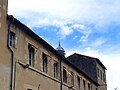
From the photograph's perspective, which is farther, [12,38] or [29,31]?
[29,31]

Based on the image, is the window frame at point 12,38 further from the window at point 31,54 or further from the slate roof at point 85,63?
the slate roof at point 85,63

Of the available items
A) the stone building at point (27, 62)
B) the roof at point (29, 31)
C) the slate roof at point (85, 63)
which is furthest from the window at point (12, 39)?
the slate roof at point (85, 63)

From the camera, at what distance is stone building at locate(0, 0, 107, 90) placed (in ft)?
60.4

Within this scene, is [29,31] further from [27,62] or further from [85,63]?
[85,63]

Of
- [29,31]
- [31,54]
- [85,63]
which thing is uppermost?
[85,63]

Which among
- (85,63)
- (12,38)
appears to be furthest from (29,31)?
(85,63)

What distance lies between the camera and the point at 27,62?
833 inches

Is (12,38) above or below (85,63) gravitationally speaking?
below

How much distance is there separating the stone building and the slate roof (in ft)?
47.5

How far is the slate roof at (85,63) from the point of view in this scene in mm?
46625

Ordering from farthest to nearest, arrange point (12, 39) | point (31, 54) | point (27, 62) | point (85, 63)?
point (85, 63) → point (31, 54) → point (27, 62) → point (12, 39)

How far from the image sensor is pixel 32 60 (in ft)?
73.5

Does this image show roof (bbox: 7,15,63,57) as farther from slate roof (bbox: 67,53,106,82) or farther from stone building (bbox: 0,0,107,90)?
slate roof (bbox: 67,53,106,82)

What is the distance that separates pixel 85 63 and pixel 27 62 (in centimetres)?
2666
